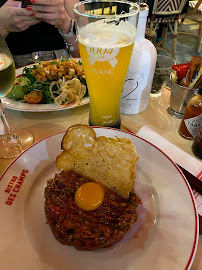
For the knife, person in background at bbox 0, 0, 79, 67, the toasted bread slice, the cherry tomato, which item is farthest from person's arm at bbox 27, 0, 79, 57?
the knife

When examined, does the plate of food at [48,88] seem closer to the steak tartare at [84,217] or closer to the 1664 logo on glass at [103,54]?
the 1664 logo on glass at [103,54]

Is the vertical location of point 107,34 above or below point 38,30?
above

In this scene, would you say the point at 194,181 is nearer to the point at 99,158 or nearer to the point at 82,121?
the point at 99,158

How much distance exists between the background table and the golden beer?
27cm

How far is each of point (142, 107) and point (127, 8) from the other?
66 centimetres

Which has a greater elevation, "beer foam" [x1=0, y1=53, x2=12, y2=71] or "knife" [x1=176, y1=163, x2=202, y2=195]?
"beer foam" [x1=0, y1=53, x2=12, y2=71]

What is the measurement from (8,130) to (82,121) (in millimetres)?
473

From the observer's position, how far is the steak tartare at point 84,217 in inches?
31.5

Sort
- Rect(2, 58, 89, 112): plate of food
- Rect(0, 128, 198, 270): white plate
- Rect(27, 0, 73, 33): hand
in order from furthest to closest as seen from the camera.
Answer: Rect(27, 0, 73, 33): hand < Rect(2, 58, 89, 112): plate of food < Rect(0, 128, 198, 270): white plate

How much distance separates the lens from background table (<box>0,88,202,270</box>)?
1399 mm

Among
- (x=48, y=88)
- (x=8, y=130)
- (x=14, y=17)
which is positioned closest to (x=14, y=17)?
(x=14, y=17)

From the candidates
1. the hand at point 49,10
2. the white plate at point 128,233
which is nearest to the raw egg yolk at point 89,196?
the white plate at point 128,233

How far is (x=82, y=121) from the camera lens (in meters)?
1.50

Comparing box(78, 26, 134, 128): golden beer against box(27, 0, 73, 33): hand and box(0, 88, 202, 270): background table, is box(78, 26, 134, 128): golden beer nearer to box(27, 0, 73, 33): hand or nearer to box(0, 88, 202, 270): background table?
box(0, 88, 202, 270): background table
